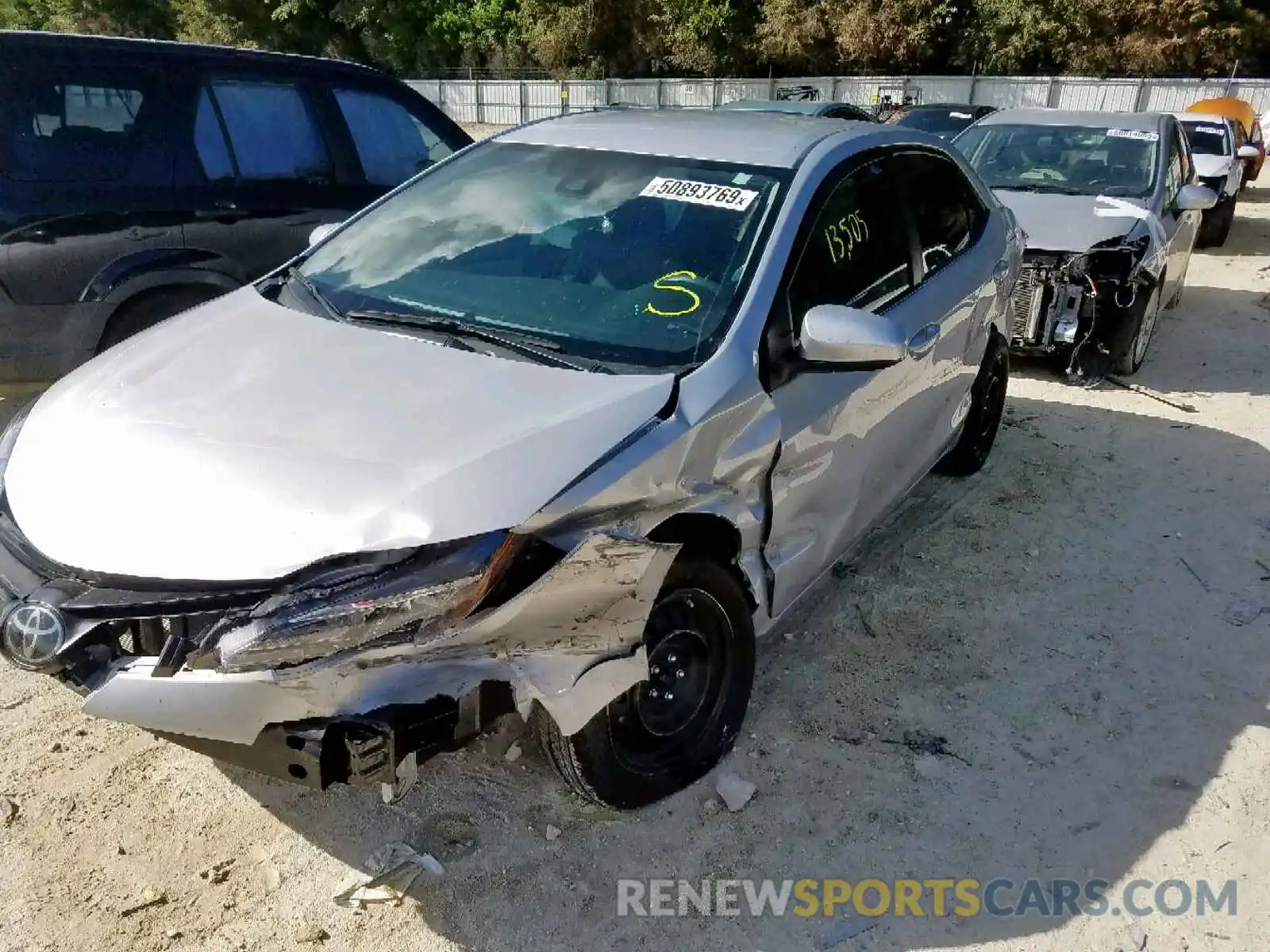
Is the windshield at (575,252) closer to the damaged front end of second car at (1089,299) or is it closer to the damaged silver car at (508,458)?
the damaged silver car at (508,458)

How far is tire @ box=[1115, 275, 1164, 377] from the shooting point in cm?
682

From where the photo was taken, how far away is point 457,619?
2.12m

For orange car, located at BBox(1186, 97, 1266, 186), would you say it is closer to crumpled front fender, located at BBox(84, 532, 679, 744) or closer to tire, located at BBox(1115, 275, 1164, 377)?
tire, located at BBox(1115, 275, 1164, 377)

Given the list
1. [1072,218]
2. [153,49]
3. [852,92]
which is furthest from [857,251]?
[852,92]

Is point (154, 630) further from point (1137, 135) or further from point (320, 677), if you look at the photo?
point (1137, 135)

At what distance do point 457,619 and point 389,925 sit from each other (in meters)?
0.87

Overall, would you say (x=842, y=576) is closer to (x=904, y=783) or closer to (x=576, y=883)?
→ (x=904, y=783)

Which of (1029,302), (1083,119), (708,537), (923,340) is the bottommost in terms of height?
(1029,302)

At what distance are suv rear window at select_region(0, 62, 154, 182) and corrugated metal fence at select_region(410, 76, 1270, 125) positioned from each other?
20330 millimetres

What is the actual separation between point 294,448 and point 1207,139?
14794mm

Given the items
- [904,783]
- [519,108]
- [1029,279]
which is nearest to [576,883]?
[904,783]

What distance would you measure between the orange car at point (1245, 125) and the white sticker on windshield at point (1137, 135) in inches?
316

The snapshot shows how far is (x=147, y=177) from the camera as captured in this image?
463 centimetres

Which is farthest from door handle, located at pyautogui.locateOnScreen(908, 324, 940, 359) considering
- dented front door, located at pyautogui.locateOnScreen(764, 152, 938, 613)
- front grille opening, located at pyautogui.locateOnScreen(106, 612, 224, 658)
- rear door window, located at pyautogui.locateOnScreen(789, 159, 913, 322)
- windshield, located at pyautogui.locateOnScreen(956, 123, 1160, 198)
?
windshield, located at pyautogui.locateOnScreen(956, 123, 1160, 198)
